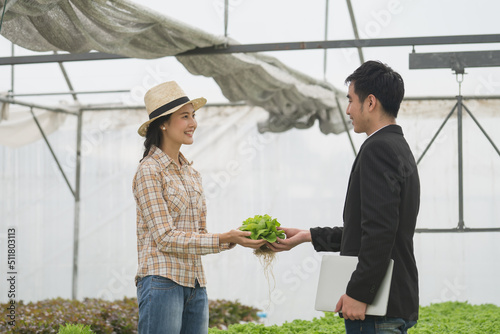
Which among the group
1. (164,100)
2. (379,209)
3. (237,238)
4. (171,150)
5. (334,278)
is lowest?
(334,278)

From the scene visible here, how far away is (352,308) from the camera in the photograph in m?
2.29

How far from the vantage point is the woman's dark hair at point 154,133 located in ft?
9.76

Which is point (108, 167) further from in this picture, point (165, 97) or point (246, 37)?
point (165, 97)

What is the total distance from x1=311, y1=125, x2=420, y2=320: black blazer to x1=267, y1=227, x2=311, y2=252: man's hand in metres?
0.56

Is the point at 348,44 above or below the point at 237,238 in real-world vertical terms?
above

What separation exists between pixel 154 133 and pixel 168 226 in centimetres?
50

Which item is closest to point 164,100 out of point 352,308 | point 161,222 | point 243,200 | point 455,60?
point 161,222

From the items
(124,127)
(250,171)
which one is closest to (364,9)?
(250,171)

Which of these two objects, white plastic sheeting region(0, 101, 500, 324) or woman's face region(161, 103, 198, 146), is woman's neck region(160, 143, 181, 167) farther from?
white plastic sheeting region(0, 101, 500, 324)

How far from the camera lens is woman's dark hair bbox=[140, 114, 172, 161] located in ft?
9.76

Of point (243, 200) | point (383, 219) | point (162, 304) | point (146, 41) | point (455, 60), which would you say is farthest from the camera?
point (243, 200)

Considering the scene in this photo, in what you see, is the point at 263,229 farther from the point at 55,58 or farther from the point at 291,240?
the point at 55,58

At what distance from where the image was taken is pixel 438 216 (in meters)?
8.01

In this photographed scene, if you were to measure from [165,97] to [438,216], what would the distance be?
5748mm
